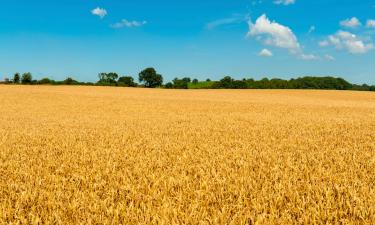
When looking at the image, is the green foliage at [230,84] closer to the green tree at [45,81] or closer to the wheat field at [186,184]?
the green tree at [45,81]

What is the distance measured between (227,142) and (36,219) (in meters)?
5.46

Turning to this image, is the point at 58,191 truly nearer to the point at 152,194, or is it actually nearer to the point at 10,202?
the point at 10,202

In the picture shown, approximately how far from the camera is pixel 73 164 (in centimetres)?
570

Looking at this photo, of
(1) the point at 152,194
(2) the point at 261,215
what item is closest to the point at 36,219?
(1) the point at 152,194

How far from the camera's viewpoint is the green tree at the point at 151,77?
93.9 meters

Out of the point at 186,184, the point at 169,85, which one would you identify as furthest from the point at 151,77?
the point at 186,184

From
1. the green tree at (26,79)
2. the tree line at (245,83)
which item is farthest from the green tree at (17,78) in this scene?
the tree line at (245,83)

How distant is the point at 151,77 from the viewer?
93.9 meters

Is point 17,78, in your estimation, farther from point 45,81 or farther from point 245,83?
point 245,83

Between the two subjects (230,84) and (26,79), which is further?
(230,84)

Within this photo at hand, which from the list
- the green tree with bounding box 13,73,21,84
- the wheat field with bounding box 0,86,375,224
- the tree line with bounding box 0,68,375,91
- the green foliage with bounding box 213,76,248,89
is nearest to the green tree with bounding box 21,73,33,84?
the green tree with bounding box 13,73,21,84

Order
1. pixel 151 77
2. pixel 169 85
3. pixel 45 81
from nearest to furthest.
→ pixel 45 81
pixel 169 85
pixel 151 77

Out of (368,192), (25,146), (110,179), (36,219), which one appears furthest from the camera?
(25,146)

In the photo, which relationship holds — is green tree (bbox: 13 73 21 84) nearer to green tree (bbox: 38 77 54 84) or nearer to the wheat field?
green tree (bbox: 38 77 54 84)
